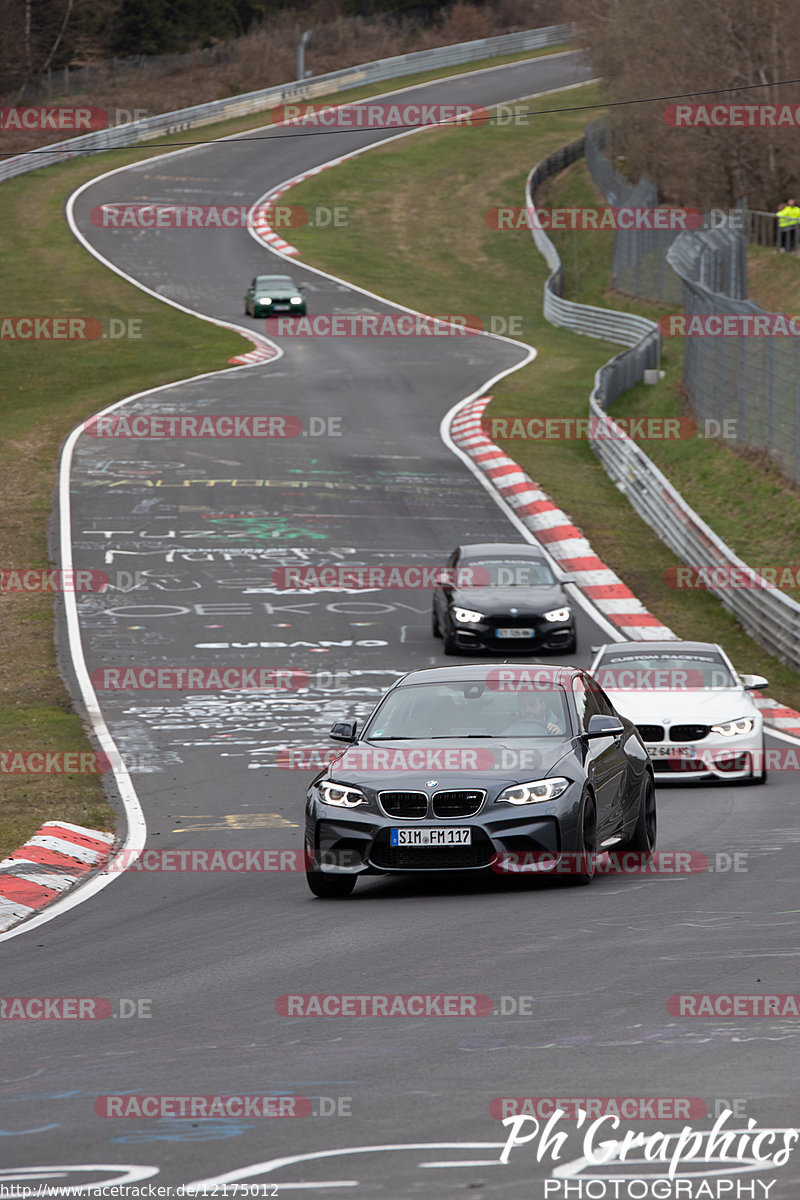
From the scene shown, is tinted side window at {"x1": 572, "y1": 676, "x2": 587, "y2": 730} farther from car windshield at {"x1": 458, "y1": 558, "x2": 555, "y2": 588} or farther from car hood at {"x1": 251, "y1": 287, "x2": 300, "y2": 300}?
car hood at {"x1": 251, "y1": 287, "x2": 300, "y2": 300}

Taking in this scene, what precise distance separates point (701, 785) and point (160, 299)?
135 feet

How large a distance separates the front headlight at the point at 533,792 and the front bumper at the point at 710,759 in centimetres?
581

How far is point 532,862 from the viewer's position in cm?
1102

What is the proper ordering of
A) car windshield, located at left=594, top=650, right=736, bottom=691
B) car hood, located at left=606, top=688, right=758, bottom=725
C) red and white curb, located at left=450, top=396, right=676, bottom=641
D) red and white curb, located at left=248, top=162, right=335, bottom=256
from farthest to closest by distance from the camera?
1. red and white curb, located at left=248, top=162, right=335, bottom=256
2. red and white curb, located at left=450, top=396, right=676, bottom=641
3. car windshield, located at left=594, top=650, right=736, bottom=691
4. car hood, located at left=606, top=688, right=758, bottom=725

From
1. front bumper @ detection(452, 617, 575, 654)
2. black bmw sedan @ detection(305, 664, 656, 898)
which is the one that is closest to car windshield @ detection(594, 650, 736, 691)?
front bumper @ detection(452, 617, 575, 654)

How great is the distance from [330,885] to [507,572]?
1406 cm

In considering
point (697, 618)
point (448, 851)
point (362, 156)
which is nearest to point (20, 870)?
point (448, 851)

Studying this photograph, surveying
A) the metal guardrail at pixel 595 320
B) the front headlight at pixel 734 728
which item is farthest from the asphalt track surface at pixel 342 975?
the metal guardrail at pixel 595 320

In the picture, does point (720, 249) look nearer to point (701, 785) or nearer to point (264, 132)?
point (701, 785)

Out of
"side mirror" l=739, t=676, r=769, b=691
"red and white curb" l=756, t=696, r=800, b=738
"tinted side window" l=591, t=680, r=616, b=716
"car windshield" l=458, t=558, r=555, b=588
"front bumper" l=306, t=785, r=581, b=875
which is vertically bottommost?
"red and white curb" l=756, t=696, r=800, b=738

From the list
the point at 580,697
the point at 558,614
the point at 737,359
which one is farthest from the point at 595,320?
the point at 580,697

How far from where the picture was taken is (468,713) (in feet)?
39.4

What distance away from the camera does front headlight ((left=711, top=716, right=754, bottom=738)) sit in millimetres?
16844

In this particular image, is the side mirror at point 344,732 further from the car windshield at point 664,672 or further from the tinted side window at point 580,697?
the car windshield at point 664,672
